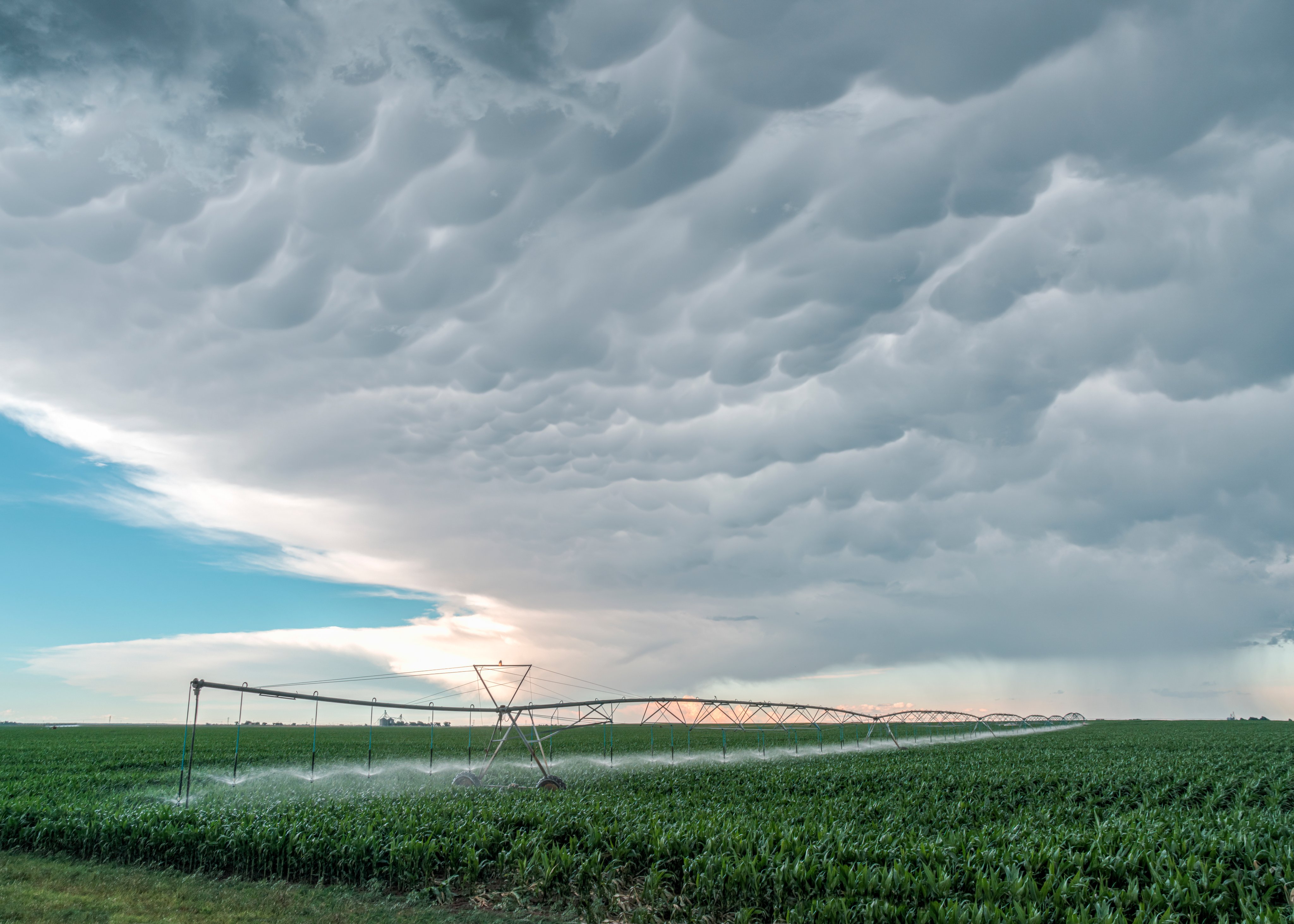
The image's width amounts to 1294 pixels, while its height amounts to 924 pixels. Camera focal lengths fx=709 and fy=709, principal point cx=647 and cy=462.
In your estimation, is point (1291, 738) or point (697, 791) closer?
point (697, 791)

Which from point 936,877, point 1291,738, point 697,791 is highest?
point 936,877

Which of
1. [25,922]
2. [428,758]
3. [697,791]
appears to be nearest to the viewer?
[25,922]

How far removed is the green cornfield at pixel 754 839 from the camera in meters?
11.2

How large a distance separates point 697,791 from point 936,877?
46.8ft

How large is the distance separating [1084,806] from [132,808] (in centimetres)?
2666

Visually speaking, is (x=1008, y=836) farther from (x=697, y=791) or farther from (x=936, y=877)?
(x=697, y=791)

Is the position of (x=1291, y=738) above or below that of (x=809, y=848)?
below

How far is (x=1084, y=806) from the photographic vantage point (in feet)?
70.1

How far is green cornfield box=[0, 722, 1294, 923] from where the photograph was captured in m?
11.2

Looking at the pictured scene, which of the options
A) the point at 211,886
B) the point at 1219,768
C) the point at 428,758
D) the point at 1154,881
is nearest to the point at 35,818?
the point at 211,886

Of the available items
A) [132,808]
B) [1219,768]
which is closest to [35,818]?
[132,808]

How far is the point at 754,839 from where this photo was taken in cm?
1373

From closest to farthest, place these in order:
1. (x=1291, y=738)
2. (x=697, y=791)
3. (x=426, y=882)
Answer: (x=426, y=882), (x=697, y=791), (x=1291, y=738)

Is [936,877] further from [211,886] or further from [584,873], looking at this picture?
[211,886]
